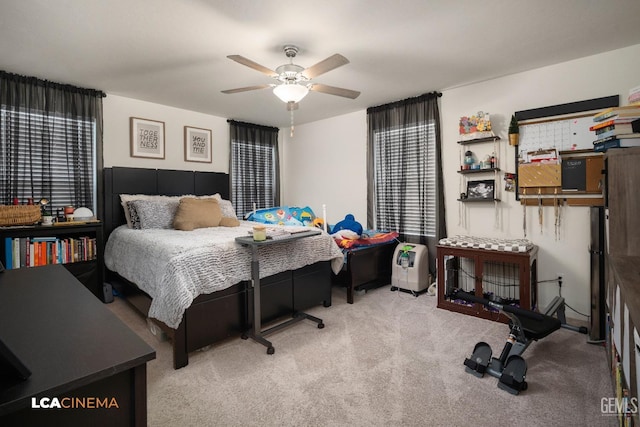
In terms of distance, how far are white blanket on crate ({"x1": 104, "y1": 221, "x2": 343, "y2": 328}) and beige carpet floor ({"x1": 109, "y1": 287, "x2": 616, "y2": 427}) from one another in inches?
18.2

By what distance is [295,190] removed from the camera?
217 inches

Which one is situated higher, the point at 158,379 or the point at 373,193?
the point at 373,193

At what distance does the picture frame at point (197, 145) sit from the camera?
4395mm

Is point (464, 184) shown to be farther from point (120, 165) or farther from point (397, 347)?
point (120, 165)

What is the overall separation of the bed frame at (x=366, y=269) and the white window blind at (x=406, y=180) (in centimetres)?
40

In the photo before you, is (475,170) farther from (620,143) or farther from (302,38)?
(302,38)

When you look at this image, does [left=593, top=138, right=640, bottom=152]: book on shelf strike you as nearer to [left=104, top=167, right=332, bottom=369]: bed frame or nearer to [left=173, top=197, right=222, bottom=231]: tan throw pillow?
[left=104, top=167, right=332, bottom=369]: bed frame

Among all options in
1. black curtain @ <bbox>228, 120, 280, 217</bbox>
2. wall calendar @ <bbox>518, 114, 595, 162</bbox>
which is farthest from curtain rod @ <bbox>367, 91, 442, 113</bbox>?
black curtain @ <bbox>228, 120, 280, 217</bbox>

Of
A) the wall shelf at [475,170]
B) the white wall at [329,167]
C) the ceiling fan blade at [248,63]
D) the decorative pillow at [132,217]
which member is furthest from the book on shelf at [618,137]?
the decorative pillow at [132,217]

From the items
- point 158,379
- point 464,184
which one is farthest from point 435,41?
point 158,379

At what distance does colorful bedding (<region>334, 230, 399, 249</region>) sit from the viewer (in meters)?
3.50

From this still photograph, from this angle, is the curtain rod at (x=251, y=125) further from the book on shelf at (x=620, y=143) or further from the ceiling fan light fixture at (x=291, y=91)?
the book on shelf at (x=620, y=143)

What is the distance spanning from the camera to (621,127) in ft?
5.87

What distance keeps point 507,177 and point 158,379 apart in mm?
3485
